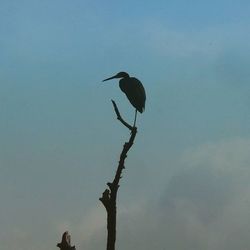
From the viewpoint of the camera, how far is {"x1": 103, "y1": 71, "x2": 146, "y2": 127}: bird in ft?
60.1

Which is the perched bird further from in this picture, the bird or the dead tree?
the bird

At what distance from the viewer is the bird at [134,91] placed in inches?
721

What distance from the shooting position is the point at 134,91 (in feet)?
61.9

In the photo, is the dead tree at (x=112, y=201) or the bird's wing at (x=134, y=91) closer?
the dead tree at (x=112, y=201)

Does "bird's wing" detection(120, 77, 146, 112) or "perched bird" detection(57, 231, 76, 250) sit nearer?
"perched bird" detection(57, 231, 76, 250)

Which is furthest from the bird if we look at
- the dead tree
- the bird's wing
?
the dead tree

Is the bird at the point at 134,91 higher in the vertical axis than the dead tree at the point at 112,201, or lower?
higher

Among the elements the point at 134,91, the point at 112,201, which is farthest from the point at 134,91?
the point at 112,201

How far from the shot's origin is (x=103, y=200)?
13.2m

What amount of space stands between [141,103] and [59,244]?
6.45 meters

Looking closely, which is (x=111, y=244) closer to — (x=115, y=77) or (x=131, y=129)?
(x=131, y=129)

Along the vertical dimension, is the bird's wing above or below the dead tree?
above

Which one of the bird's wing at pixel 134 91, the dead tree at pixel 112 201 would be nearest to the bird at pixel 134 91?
the bird's wing at pixel 134 91

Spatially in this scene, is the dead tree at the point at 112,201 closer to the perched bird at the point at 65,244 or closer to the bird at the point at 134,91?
the perched bird at the point at 65,244
